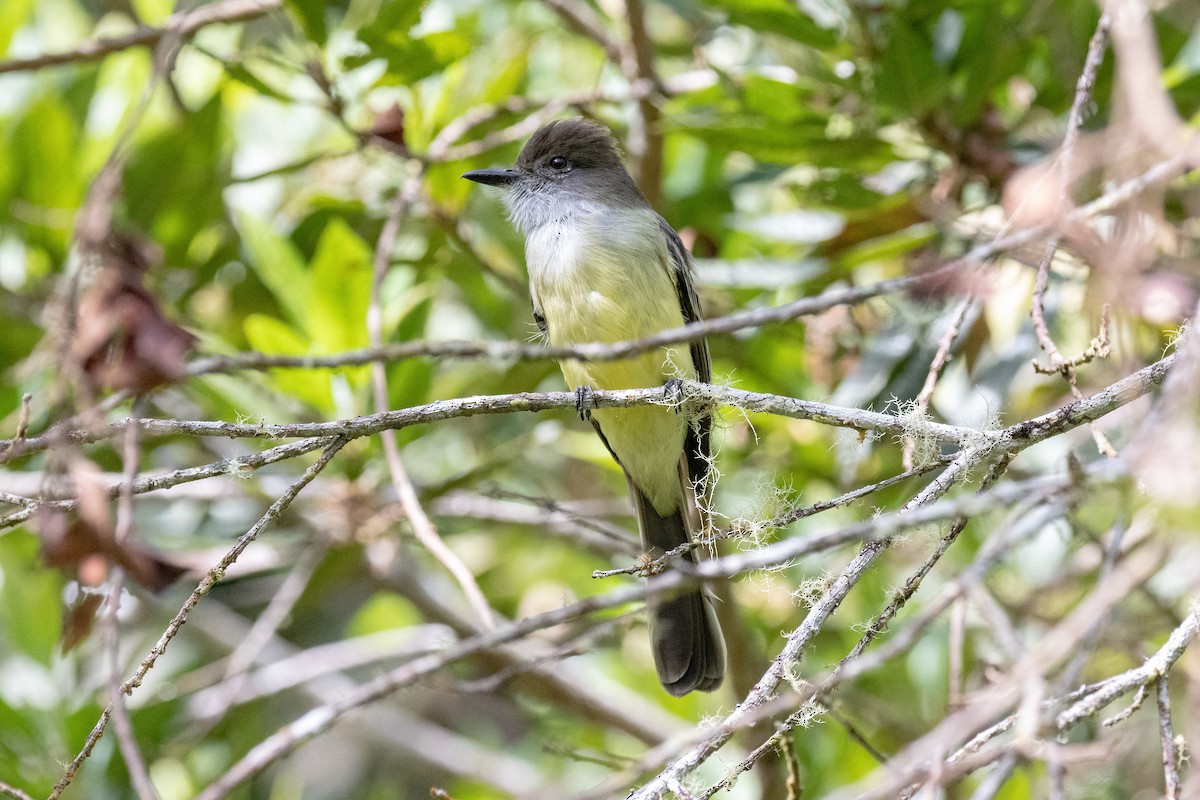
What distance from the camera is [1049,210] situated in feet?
7.86

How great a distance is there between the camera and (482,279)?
4.57 meters

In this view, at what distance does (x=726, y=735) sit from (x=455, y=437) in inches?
135

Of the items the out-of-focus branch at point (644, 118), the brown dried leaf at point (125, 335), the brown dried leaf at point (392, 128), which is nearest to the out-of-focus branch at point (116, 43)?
the brown dried leaf at point (392, 128)

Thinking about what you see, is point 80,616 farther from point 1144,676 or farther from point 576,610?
point 1144,676

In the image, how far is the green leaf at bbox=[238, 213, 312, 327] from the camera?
4086 millimetres

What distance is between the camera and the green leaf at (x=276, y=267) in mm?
4086

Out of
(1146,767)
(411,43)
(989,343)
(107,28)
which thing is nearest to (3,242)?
(107,28)

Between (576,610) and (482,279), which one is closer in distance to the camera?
(576,610)

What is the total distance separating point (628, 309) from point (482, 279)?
104 centimetres

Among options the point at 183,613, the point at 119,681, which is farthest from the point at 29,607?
the point at 119,681

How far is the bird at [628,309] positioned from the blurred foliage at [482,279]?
247 millimetres

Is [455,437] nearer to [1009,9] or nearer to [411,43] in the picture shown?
[411,43]

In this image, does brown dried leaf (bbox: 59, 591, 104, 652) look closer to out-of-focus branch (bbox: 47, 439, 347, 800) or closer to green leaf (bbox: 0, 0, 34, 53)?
out-of-focus branch (bbox: 47, 439, 347, 800)

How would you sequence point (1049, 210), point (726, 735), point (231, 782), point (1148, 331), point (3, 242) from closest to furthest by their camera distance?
point (231, 782), point (726, 735), point (1049, 210), point (1148, 331), point (3, 242)
